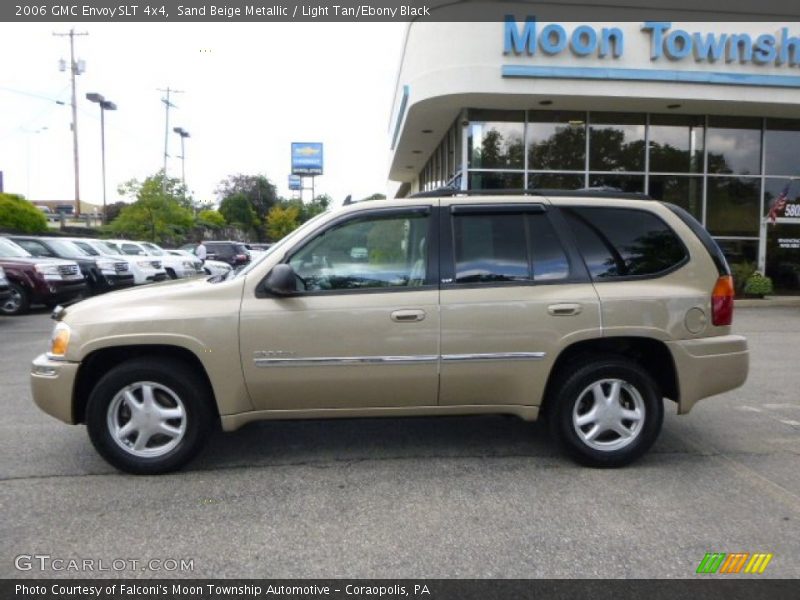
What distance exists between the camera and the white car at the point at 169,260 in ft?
66.7

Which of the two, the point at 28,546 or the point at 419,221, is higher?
the point at 419,221

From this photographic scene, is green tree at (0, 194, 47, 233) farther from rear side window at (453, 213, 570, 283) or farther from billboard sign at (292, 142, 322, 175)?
billboard sign at (292, 142, 322, 175)

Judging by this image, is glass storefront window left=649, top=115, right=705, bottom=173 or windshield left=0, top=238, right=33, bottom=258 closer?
windshield left=0, top=238, right=33, bottom=258

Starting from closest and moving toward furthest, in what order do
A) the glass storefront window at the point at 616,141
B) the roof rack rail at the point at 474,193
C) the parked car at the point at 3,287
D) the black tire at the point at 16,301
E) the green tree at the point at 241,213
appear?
the roof rack rail at the point at 474,193 < the parked car at the point at 3,287 < the black tire at the point at 16,301 < the glass storefront window at the point at 616,141 < the green tree at the point at 241,213

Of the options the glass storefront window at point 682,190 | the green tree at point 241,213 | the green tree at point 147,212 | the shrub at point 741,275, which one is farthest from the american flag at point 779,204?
the green tree at point 241,213

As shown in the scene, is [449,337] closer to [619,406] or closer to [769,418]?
[619,406]

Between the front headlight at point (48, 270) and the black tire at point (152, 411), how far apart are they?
Answer: 1091 cm

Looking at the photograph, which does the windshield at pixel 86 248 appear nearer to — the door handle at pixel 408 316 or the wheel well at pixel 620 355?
the door handle at pixel 408 316

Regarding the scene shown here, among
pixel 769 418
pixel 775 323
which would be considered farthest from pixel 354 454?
pixel 775 323

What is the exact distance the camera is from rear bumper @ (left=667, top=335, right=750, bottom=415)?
4297mm

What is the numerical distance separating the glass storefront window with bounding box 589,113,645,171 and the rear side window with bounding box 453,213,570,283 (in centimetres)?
1190

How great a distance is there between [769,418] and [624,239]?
2507 mm

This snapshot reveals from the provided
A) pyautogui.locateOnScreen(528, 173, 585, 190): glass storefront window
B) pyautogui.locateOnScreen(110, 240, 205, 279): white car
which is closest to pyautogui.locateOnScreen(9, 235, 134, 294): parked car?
pyautogui.locateOnScreen(110, 240, 205, 279): white car

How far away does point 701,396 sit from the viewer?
438 cm
